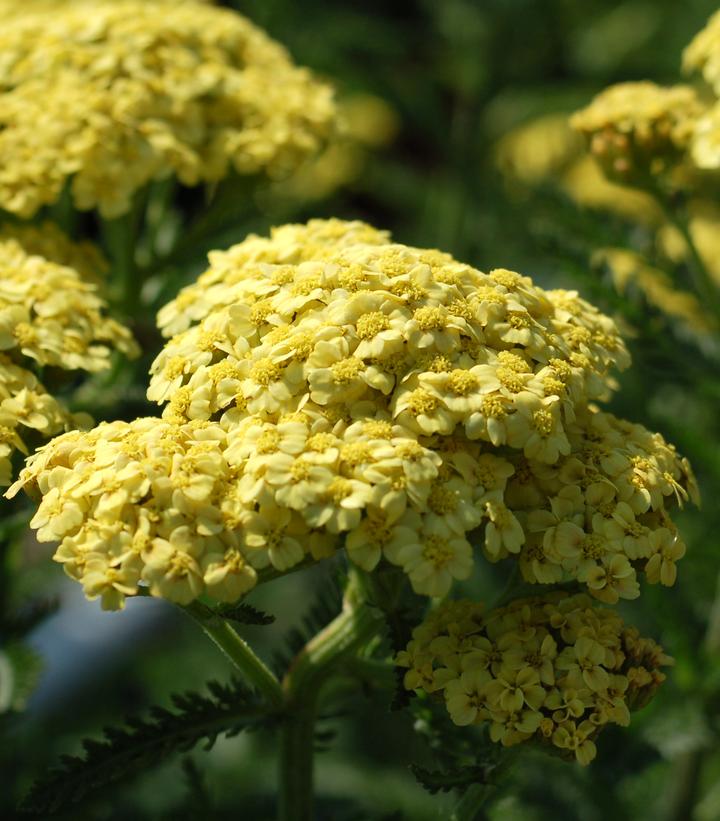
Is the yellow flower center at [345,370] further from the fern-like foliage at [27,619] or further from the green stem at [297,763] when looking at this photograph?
the fern-like foliage at [27,619]

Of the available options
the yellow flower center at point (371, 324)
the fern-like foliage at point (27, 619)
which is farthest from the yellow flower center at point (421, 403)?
the fern-like foliage at point (27, 619)

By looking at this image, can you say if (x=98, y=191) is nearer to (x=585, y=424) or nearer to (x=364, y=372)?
(x=364, y=372)

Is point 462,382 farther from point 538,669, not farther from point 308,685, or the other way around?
point 308,685

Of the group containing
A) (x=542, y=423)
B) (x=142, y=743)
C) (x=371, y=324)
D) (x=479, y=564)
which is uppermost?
(x=371, y=324)

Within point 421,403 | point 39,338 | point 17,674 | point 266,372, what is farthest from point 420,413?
point 17,674

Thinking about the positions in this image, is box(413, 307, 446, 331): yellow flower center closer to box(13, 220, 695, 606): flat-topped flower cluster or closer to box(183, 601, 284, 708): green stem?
box(13, 220, 695, 606): flat-topped flower cluster

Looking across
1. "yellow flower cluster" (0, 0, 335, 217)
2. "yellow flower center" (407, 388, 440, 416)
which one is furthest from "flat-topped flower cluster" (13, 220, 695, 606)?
"yellow flower cluster" (0, 0, 335, 217)

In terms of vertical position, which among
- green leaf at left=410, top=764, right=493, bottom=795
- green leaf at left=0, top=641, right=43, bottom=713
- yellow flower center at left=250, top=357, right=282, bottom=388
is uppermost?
yellow flower center at left=250, top=357, right=282, bottom=388
